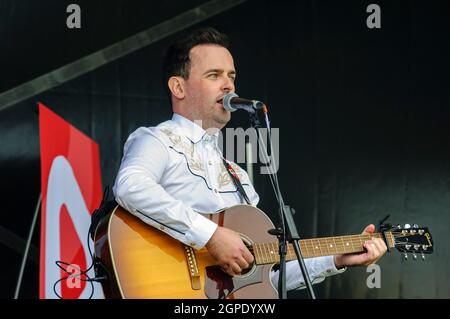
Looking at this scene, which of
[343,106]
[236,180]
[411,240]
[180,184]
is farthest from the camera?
[343,106]

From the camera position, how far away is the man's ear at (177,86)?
13.4 feet

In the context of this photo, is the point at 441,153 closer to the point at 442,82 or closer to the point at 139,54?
the point at 442,82

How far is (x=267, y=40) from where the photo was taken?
544 centimetres

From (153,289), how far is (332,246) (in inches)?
35.1

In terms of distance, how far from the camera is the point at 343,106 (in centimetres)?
554

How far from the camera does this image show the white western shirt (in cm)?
349

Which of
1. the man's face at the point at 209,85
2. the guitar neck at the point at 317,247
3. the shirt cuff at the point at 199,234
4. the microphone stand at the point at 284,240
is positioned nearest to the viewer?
the microphone stand at the point at 284,240

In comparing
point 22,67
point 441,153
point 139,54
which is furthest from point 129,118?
point 441,153

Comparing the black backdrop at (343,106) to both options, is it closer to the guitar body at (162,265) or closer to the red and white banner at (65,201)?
the red and white banner at (65,201)

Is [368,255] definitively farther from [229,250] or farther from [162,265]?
[162,265]

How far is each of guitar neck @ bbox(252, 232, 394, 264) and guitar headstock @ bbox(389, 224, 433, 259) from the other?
32mm

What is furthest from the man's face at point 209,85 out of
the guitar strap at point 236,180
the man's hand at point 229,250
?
the man's hand at point 229,250

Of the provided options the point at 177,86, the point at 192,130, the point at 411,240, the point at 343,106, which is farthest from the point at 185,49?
the point at 343,106

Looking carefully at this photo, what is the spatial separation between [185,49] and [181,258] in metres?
1.11
